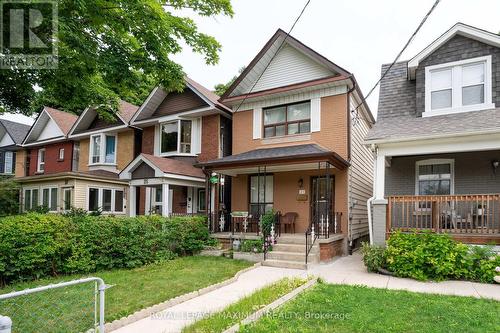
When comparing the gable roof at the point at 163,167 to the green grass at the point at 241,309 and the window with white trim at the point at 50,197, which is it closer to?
the window with white trim at the point at 50,197

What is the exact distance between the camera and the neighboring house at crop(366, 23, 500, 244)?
8594 mm

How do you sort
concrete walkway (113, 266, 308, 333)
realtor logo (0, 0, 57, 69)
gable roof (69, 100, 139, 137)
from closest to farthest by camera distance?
concrete walkway (113, 266, 308, 333) < realtor logo (0, 0, 57, 69) < gable roof (69, 100, 139, 137)

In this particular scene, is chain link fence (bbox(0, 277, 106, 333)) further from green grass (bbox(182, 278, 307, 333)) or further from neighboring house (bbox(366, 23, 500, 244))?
neighboring house (bbox(366, 23, 500, 244))

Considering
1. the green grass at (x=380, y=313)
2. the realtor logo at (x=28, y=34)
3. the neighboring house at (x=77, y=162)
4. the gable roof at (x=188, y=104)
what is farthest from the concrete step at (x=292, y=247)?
the neighboring house at (x=77, y=162)

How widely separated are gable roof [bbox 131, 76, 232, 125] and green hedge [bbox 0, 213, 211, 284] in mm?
6127

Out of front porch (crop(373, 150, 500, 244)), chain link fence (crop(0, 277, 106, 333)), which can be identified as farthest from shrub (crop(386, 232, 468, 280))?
chain link fence (crop(0, 277, 106, 333))

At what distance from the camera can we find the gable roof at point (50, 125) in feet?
69.3

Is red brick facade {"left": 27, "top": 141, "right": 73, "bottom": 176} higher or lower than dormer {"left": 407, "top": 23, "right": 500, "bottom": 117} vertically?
lower

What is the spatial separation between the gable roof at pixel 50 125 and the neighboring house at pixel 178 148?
289 inches

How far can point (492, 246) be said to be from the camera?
7641 mm

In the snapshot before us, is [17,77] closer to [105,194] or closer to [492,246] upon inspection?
[105,194]

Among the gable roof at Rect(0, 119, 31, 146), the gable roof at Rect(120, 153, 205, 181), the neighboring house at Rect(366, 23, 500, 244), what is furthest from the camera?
the gable roof at Rect(0, 119, 31, 146)

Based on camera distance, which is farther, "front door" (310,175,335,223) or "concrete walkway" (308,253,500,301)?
"front door" (310,175,335,223)

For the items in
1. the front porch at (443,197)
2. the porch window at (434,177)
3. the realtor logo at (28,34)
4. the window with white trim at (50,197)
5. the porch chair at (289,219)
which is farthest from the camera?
the window with white trim at (50,197)
